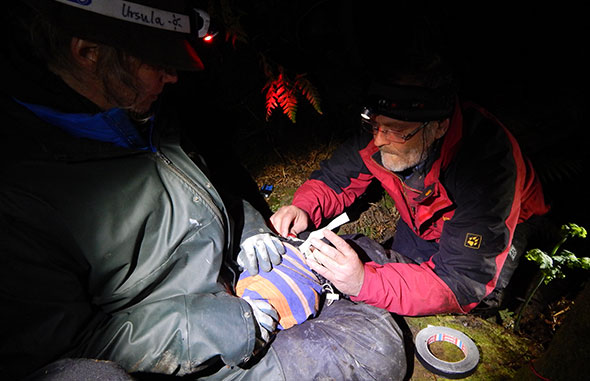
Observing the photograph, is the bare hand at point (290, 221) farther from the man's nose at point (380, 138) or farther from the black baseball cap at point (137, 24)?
the black baseball cap at point (137, 24)

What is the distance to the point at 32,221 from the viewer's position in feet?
4.93

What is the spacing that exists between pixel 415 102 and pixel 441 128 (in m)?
0.43

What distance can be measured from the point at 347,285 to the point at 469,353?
1.31 metres

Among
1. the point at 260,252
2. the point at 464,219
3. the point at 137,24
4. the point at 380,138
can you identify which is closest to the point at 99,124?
the point at 137,24

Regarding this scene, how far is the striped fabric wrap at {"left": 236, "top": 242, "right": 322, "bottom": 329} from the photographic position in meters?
2.31

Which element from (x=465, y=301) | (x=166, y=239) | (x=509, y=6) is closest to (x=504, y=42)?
(x=509, y=6)

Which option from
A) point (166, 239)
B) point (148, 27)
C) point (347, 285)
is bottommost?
point (347, 285)

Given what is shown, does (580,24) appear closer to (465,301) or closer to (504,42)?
(504,42)

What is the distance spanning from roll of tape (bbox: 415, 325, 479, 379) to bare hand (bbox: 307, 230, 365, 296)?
87 centimetres

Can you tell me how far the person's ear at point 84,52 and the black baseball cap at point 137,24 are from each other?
2.5 inches

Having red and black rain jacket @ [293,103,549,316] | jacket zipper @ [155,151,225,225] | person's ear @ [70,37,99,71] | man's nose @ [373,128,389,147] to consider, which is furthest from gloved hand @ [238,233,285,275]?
person's ear @ [70,37,99,71]

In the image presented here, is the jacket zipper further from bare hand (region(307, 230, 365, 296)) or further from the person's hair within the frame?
bare hand (region(307, 230, 365, 296))

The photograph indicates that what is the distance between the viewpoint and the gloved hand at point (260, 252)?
97.5 inches

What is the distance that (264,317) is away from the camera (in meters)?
2.17
